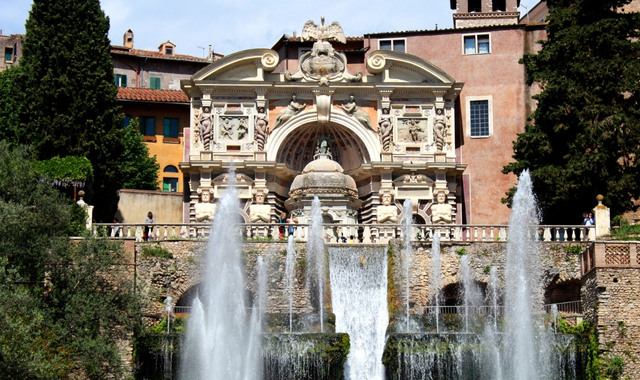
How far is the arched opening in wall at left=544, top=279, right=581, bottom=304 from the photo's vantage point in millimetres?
41969

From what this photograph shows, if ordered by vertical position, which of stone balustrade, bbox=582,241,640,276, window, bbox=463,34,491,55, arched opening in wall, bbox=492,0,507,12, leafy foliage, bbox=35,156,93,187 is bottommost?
stone balustrade, bbox=582,241,640,276

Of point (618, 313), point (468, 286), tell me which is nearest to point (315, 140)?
point (468, 286)

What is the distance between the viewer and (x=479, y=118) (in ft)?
182

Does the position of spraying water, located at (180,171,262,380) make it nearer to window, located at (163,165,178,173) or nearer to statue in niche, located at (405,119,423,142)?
statue in niche, located at (405,119,423,142)

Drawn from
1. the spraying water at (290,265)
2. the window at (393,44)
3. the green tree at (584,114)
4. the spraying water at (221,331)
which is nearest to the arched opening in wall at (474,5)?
the window at (393,44)

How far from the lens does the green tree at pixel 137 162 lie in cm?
5809

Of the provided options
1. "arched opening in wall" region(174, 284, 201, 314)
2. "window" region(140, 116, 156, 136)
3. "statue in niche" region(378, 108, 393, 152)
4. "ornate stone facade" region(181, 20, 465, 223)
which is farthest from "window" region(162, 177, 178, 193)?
"arched opening in wall" region(174, 284, 201, 314)

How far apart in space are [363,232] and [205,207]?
9335mm

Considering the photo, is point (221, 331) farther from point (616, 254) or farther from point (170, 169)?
point (170, 169)

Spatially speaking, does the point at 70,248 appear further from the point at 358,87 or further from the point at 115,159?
the point at 358,87

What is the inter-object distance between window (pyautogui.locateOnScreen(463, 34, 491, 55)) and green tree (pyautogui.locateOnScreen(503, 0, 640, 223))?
7894mm

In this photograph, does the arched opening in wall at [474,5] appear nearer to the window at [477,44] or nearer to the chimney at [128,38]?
the window at [477,44]

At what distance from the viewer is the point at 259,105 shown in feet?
173

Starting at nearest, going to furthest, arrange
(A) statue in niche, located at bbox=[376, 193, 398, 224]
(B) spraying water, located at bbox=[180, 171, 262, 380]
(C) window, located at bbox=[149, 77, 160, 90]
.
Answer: (B) spraying water, located at bbox=[180, 171, 262, 380], (A) statue in niche, located at bbox=[376, 193, 398, 224], (C) window, located at bbox=[149, 77, 160, 90]
